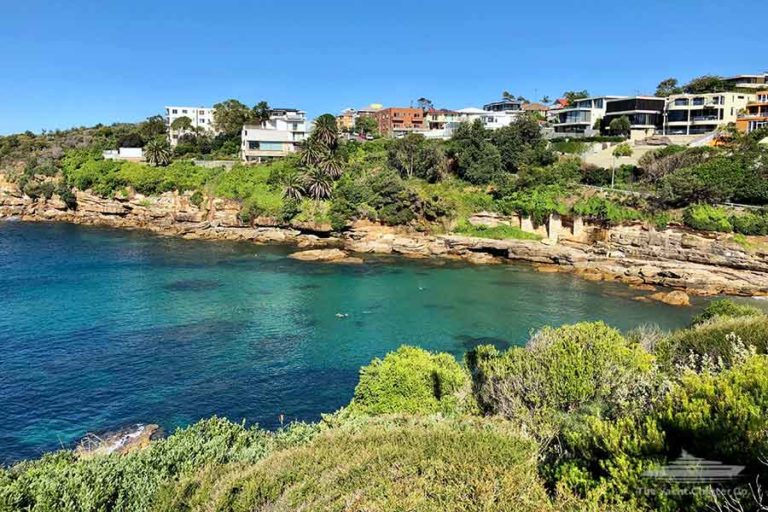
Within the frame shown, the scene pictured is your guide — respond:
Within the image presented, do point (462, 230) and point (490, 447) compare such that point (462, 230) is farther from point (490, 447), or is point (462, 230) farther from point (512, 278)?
point (490, 447)

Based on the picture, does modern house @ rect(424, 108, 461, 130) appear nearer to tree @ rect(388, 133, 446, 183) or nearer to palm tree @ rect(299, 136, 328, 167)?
tree @ rect(388, 133, 446, 183)

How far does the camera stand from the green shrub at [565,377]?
1556 centimetres

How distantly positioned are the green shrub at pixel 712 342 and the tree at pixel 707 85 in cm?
8142

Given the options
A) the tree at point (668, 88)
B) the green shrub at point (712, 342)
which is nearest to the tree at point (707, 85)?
the tree at point (668, 88)

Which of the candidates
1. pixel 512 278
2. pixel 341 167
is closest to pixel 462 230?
pixel 512 278

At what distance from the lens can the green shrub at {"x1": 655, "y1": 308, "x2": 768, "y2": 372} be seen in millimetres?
19359

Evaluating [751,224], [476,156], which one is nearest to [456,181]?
[476,156]

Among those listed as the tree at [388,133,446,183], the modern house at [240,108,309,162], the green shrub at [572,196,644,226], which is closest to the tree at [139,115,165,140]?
the modern house at [240,108,309,162]

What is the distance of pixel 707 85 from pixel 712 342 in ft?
279

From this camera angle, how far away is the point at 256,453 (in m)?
13.7

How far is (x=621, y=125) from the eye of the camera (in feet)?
258

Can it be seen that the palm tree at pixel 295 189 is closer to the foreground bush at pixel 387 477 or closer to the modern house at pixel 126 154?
the modern house at pixel 126 154

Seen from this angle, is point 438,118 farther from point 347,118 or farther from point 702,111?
point 702,111

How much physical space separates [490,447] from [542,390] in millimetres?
5773
